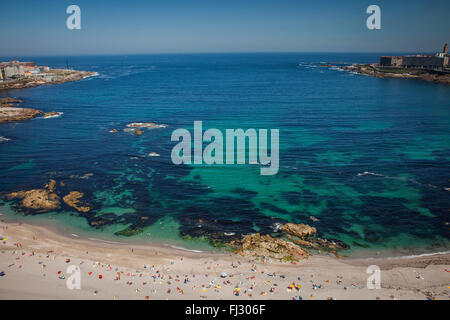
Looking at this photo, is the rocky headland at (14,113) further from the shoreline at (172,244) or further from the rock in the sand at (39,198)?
the shoreline at (172,244)

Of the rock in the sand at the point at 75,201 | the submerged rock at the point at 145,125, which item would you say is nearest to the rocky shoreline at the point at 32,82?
the submerged rock at the point at 145,125

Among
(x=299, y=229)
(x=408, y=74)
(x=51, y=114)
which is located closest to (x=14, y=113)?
(x=51, y=114)

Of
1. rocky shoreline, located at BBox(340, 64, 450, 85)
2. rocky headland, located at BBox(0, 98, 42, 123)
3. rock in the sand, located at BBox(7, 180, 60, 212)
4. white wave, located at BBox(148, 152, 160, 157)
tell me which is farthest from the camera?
rocky shoreline, located at BBox(340, 64, 450, 85)

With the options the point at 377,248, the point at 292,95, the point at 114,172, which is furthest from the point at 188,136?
the point at 292,95

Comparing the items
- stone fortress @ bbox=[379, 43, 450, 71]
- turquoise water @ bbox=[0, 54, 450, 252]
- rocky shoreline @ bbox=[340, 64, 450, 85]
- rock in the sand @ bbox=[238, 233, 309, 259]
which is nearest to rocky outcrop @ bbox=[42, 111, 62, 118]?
turquoise water @ bbox=[0, 54, 450, 252]

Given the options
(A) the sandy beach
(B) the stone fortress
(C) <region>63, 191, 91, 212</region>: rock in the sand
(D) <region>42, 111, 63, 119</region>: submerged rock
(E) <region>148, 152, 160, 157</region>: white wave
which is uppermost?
(B) the stone fortress

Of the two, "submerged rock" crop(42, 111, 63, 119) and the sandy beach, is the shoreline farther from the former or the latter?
"submerged rock" crop(42, 111, 63, 119)
